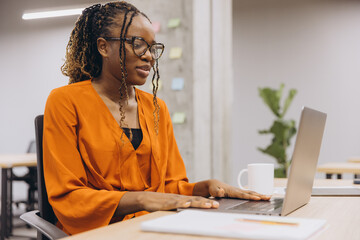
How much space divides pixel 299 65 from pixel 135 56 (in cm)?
436

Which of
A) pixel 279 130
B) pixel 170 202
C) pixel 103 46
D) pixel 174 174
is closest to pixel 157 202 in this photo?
pixel 170 202

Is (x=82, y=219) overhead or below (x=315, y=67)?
below

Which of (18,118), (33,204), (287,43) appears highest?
(287,43)

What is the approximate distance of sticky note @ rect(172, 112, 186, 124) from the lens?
349 centimetres

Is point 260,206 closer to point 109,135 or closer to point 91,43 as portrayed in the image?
point 109,135

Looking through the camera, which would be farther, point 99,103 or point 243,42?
point 243,42

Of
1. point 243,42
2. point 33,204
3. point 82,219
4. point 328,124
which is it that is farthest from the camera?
point 243,42

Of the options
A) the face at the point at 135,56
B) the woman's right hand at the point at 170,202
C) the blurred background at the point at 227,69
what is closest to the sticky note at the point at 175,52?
the blurred background at the point at 227,69

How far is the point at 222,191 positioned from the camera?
139cm

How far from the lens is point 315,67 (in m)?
5.51

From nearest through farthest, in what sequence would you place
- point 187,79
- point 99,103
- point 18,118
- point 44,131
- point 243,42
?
point 44,131
point 99,103
point 187,79
point 243,42
point 18,118

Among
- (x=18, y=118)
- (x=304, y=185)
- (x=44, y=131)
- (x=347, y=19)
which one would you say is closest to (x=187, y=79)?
(x=44, y=131)

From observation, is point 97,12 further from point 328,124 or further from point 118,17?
point 328,124

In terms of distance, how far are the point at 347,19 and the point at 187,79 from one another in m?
2.89
